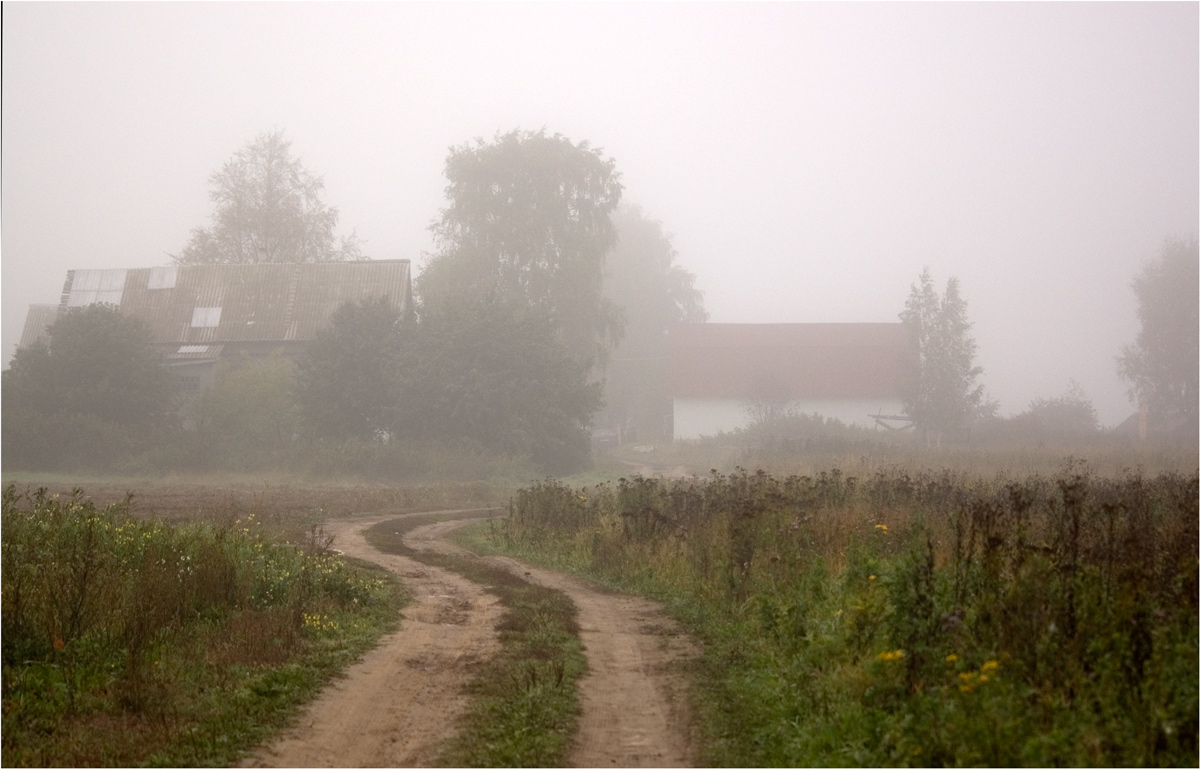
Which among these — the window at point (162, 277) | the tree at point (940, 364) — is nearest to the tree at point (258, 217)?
the window at point (162, 277)

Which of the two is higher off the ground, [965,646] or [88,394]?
[88,394]

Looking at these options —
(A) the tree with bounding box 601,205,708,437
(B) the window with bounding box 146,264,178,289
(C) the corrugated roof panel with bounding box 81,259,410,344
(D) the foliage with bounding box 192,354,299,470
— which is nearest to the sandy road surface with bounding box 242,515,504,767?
(D) the foliage with bounding box 192,354,299,470

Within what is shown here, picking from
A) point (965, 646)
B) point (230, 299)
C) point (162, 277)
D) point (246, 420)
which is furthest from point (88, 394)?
point (965, 646)

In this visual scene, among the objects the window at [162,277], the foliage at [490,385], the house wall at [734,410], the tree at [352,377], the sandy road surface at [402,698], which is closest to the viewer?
the sandy road surface at [402,698]

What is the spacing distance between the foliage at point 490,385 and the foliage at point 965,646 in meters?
29.9

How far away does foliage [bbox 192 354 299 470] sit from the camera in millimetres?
39938

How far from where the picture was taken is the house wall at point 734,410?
6359 centimetres

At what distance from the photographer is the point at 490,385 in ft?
140

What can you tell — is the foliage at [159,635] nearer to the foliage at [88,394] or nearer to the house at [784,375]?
the foliage at [88,394]

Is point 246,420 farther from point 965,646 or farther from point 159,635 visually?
point 965,646

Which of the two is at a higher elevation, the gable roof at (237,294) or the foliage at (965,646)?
the gable roof at (237,294)

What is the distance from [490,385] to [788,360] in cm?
3056

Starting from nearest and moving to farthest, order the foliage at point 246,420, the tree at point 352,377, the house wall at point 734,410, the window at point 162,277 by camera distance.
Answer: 1. the foliage at point 246,420
2. the tree at point 352,377
3. the window at point 162,277
4. the house wall at point 734,410

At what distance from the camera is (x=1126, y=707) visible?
5.85m
